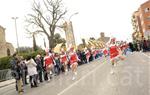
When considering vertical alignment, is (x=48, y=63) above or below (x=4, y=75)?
above

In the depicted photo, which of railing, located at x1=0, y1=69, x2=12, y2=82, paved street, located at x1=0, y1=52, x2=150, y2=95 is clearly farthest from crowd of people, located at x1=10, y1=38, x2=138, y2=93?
railing, located at x1=0, y1=69, x2=12, y2=82

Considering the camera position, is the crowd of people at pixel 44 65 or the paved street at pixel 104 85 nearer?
the paved street at pixel 104 85

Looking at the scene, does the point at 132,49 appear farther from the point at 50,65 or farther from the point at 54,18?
the point at 50,65

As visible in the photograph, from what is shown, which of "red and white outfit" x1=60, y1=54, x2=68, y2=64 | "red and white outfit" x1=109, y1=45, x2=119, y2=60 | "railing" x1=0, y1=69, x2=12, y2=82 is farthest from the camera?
"railing" x1=0, y1=69, x2=12, y2=82

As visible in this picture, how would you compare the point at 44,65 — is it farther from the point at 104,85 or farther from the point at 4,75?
the point at 4,75

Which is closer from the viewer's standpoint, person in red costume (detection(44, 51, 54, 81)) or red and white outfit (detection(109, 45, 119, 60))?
red and white outfit (detection(109, 45, 119, 60))

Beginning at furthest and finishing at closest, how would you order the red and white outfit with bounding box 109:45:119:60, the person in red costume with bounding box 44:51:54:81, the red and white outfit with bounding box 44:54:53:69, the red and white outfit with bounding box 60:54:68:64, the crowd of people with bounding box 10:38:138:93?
the red and white outfit with bounding box 60:54:68:64
the red and white outfit with bounding box 44:54:53:69
the person in red costume with bounding box 44:51:54:81
the red and white outfit with bounding box 109:45:119:60
the crowd of people with bounding box 10:38:138:93

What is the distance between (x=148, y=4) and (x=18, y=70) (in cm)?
13221

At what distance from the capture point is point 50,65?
27.8 m

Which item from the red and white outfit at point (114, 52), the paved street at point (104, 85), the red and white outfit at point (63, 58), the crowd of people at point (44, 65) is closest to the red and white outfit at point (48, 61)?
→ the crowd of people at point (44, 65)

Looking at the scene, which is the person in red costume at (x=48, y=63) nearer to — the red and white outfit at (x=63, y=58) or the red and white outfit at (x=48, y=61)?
the red and white outfit at (x=48, y=61)

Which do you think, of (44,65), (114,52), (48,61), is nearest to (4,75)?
(44,65)

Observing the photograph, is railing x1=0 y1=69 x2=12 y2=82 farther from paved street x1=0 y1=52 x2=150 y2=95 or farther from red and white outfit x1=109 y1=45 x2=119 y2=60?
red and white outfit x1=109 y1=45 x2=119 y2=60

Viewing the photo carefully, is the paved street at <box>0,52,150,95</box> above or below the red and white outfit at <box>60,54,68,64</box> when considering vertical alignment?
below
